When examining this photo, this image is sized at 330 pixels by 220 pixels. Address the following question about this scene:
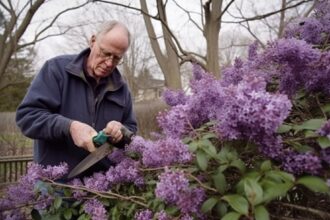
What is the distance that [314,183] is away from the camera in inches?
37.9

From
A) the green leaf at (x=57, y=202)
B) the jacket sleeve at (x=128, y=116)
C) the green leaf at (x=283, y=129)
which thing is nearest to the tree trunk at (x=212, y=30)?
the jacket sleeve at (x=128, y=116)

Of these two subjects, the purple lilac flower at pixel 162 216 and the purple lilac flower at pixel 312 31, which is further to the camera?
the purple lilac flower at pixel 312 31

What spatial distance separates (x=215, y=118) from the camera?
4.10 feet

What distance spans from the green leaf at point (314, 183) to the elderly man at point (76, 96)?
3.50 ft

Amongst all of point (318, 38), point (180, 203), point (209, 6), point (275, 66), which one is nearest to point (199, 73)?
point (275, 66)

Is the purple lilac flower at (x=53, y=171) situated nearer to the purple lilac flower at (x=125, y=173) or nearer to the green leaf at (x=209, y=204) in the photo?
the purple lilac flower at (x=125, y=173)

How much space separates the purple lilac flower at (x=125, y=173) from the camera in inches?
60.5

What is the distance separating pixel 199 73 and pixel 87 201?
691mm

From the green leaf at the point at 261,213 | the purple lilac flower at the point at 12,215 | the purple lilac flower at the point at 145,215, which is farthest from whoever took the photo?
the purple lilac flower at the point at 12,215

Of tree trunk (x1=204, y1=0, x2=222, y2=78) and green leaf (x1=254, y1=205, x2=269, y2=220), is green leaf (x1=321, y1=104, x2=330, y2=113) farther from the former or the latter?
tree trunk (x1=204, y1=0, x2=222, y2=78)

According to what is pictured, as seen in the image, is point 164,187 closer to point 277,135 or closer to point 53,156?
point 277,135

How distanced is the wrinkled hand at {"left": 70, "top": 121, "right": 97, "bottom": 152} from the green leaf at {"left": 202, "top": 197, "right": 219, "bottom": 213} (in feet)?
2.26

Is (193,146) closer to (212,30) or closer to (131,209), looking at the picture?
(131,209)

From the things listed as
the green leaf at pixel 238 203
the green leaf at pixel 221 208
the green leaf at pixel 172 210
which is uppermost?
the green leaf at pixel 238 203
